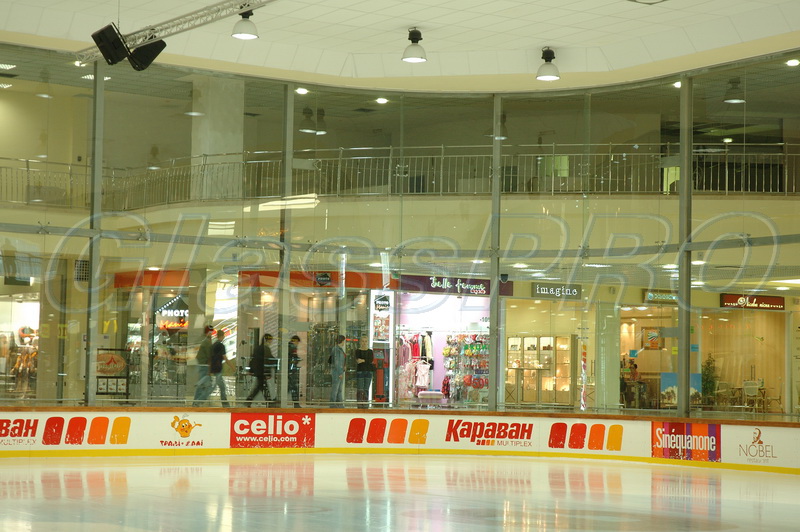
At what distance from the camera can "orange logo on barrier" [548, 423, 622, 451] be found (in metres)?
16.1

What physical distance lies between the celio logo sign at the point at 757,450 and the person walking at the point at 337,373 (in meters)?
6.03

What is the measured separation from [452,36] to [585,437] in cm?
626

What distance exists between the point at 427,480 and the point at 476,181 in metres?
6.30

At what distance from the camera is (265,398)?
661 inches

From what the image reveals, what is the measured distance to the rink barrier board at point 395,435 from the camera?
1455 cm

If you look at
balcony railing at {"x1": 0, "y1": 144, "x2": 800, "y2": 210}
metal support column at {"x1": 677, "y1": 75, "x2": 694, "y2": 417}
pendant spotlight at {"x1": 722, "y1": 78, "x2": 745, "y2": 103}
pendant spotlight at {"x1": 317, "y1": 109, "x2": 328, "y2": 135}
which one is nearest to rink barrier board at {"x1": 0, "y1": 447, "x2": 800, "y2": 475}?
metal support column at {"x1": 677, "y1": 75, "x2": 694, "y2": 417}

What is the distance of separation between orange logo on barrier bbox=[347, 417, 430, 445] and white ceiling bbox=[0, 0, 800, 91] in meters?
5.24

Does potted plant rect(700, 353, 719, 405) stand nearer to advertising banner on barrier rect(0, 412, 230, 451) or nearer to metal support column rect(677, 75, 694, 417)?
metal support column rect(677, 75, 694, 417)

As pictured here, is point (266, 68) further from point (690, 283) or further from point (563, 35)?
point (690, 283)

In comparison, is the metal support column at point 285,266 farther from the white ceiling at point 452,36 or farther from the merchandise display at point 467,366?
the merchandise display at point 467,366

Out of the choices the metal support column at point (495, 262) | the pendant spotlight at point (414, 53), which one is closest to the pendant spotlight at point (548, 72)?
the pendant spotlight at point (414, 53)

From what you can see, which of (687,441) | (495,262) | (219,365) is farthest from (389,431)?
(687,441)

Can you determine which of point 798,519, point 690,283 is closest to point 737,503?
point 798,519

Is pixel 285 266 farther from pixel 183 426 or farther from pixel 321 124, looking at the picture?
pixel 183 426
